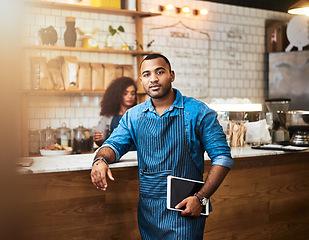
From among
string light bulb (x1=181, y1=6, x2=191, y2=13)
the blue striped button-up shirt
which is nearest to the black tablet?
the blue striped button-up shirt

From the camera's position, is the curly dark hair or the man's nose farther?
the curly dark hair

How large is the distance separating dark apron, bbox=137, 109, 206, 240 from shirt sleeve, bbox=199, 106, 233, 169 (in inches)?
4.2

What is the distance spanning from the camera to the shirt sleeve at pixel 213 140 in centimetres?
206

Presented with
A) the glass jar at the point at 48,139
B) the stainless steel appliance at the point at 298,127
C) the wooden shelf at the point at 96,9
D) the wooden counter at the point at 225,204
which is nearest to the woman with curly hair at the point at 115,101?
the glass jar at the point at 48,139

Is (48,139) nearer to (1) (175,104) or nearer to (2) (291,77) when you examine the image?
(1) (175,104)

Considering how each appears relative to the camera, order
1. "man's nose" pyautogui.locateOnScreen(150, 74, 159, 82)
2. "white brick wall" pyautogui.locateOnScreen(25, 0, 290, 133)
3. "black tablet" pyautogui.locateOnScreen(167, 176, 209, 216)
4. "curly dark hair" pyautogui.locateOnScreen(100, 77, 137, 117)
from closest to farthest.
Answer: "black tablet" pyautogui.locateOnScreen(167, 176, 209, 216)
"man's nose" pyautogui.locateOnScreen(150, 74, 159, 82)
"curly dark hair" pyautogui.locateOnScreen(100, 77, 137, 117)
"white brick wall" pyautogui.locateOnScreen(25, 0, 290, 133)

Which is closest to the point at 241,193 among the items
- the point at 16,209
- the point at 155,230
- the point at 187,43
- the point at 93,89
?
the point at 155,230

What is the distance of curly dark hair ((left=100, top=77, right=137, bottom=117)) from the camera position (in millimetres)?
5074

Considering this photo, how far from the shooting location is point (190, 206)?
204 cm

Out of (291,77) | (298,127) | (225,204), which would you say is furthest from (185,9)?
(225,204)

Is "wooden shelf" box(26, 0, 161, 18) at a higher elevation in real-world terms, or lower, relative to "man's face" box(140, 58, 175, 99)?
higher

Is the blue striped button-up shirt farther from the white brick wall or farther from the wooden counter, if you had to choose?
the white brick wall

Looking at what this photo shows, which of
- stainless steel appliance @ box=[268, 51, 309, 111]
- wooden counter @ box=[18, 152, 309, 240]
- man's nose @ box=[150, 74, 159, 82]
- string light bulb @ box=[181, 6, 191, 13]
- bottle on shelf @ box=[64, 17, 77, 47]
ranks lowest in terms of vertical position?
wooden counter @ box=[18, 152, 309, 240]

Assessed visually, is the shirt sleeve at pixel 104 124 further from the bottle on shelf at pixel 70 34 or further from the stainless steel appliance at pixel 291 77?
the stainless steel appliance at pixel 291 77
